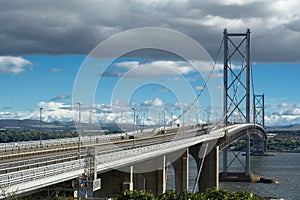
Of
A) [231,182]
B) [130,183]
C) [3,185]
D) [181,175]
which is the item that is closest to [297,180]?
[231,182]

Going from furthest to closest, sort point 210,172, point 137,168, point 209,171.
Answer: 1. point 209,171
2. point 210,172
3. point 137,168

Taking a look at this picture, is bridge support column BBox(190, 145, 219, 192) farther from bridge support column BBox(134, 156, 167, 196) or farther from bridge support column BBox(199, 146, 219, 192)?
bridge support column BBox(134, 156, 167, 196)

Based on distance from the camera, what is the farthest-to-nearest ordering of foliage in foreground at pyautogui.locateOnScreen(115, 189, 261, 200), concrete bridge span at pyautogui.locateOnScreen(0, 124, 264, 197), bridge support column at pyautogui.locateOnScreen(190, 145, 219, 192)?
bridge support column at pyautogui.locateOnScreen(190, 145, 219, 192) < foliage in foreground at pyautogui.locateOnScreen(115, 189, 261, 200) < concrete bridge span at pyautogui.locateOnScreen(0, 124, 264, 197)

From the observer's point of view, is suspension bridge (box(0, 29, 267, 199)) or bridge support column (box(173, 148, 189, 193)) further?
Result: bridge support column (box(173, 148, 189, 193))

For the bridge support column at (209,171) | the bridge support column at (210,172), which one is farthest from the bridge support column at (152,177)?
the bridge support column at (210,172)

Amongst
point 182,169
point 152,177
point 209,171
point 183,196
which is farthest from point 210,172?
point 183,196

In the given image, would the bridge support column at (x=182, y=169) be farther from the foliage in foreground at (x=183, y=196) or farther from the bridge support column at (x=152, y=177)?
the foliage in foreground at (x=183, y=196)

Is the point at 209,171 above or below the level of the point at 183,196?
below

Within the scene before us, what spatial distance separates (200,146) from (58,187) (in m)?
31.1

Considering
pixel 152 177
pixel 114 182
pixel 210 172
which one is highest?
pixel 114 182

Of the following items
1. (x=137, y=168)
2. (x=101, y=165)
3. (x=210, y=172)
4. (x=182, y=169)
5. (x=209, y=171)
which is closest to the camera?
(x=101, y=165)

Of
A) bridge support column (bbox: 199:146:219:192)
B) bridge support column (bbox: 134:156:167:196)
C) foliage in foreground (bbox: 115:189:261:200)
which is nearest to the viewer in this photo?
foliage in foreground (bbox: 115:189:261:200)

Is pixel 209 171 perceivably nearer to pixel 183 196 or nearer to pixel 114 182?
pixel 114 182

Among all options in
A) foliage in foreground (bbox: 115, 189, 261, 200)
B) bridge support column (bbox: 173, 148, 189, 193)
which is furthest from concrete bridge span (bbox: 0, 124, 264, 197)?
foliage in foreground (bbox: 115, 189, 261, 200)
